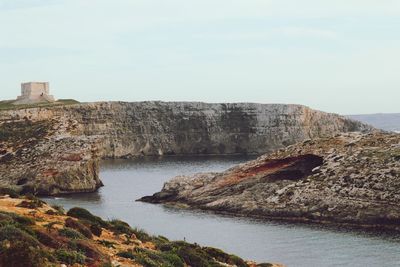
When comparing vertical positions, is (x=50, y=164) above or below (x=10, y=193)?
below

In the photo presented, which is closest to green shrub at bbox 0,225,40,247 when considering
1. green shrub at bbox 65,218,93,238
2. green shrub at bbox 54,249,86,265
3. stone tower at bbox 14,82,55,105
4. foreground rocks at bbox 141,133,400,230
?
green shrub at bbox 54,249,86,265

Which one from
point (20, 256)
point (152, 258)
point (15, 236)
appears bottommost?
point (152, 258)

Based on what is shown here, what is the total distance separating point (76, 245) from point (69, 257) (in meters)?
2.30

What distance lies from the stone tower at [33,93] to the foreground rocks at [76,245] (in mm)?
146829

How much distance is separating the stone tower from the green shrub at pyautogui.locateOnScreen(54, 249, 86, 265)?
16498 centimetres

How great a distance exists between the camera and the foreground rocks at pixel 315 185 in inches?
2790

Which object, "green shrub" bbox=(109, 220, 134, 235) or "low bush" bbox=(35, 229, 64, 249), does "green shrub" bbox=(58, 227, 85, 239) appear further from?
"green shrub" bbox=(109, 220, 134, 235)

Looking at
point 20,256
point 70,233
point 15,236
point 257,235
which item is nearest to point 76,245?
point 70,233

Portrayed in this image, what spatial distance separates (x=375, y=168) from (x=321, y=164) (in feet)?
29.8

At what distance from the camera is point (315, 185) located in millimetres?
77625

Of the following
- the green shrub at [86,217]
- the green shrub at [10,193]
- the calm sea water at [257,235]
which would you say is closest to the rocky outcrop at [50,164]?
the calm sea water at [257,235]

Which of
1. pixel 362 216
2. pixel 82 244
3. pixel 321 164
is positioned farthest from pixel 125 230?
pixel 321 164

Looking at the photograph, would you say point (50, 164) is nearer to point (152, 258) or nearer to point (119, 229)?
point (119, 229)

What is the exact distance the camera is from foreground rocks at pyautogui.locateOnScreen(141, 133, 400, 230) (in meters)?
70.9
